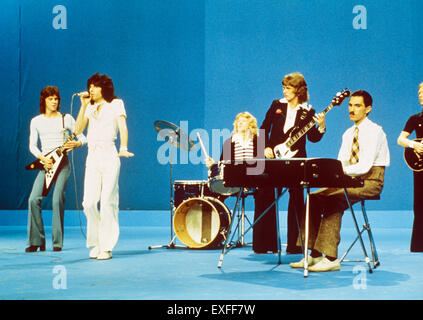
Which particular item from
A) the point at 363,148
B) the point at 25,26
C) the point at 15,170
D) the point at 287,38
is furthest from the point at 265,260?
the point at 25,26

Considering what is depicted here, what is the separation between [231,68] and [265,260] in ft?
14.9

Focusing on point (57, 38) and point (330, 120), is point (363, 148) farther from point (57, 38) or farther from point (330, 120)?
point (57, 38)

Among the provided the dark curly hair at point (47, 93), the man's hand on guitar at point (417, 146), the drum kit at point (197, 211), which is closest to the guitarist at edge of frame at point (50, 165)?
the dark curly hair at point (47, 93)

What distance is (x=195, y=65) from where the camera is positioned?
870cm

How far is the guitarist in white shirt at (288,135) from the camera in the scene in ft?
15.7

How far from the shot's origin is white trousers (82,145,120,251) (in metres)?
4.70

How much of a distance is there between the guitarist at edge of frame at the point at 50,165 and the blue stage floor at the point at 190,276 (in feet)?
0.67

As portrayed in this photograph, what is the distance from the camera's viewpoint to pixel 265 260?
15.5 ft

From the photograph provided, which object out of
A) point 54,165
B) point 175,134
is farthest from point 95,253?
point 175,134

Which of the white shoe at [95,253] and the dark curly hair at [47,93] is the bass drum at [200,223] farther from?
the dark curly hair at [47,93]

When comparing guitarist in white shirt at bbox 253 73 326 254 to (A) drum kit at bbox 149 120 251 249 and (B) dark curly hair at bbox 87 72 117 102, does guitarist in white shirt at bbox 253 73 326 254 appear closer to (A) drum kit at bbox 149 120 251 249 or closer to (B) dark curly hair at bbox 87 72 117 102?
(A) drum kit at bbox 149 120 251 249

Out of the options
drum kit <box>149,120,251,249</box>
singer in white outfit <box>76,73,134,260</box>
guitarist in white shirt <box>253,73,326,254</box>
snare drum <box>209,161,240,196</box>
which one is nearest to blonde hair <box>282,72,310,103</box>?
guitarist in white shirt <box>253,73,326,254</box>
